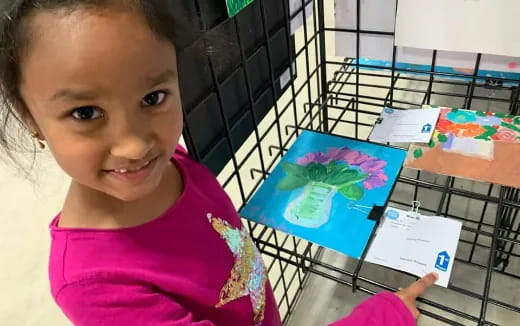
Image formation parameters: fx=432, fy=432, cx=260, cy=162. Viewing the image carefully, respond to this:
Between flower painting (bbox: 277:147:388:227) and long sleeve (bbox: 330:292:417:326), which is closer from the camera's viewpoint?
long sleeve (bbox: 330:292:417:326)

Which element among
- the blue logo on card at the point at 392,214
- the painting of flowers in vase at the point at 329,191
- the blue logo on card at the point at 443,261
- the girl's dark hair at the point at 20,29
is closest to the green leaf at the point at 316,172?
the painting of flowers in vase at the point at 329,191

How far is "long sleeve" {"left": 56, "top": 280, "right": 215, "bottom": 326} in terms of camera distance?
419 mm

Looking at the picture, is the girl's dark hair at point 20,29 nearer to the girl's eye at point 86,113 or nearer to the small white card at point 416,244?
the girl's eye at point 86,113

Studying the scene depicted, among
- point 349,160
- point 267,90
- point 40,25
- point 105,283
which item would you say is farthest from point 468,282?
point 40,25

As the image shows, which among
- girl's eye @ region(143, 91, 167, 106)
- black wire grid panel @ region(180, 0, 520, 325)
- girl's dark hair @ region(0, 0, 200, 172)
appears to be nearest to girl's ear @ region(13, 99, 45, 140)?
girl's dark hair @ region(0, 0, 200, 172)

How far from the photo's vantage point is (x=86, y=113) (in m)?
0.36

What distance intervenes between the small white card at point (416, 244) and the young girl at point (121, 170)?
0.07 meters

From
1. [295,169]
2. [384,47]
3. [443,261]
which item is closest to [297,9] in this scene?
[384,47]

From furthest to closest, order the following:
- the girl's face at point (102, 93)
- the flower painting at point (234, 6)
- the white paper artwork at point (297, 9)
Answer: the white paper artwork at point (297, 9) < the flower painting at point (234, 6) < the girl's face at point (102, 93)

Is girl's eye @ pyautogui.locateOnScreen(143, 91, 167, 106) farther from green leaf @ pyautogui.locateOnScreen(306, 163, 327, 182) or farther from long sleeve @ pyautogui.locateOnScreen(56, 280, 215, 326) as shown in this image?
green leaf @ pyautogui.locateOnScreen(306, 163, 327, 182)

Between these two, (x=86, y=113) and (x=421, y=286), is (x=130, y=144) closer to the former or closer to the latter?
(x=86, y=113)

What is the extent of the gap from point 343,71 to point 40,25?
0.81 meters

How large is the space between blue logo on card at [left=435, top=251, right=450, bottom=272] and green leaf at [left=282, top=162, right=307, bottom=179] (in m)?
0.26

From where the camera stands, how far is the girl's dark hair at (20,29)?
35 centimetres
